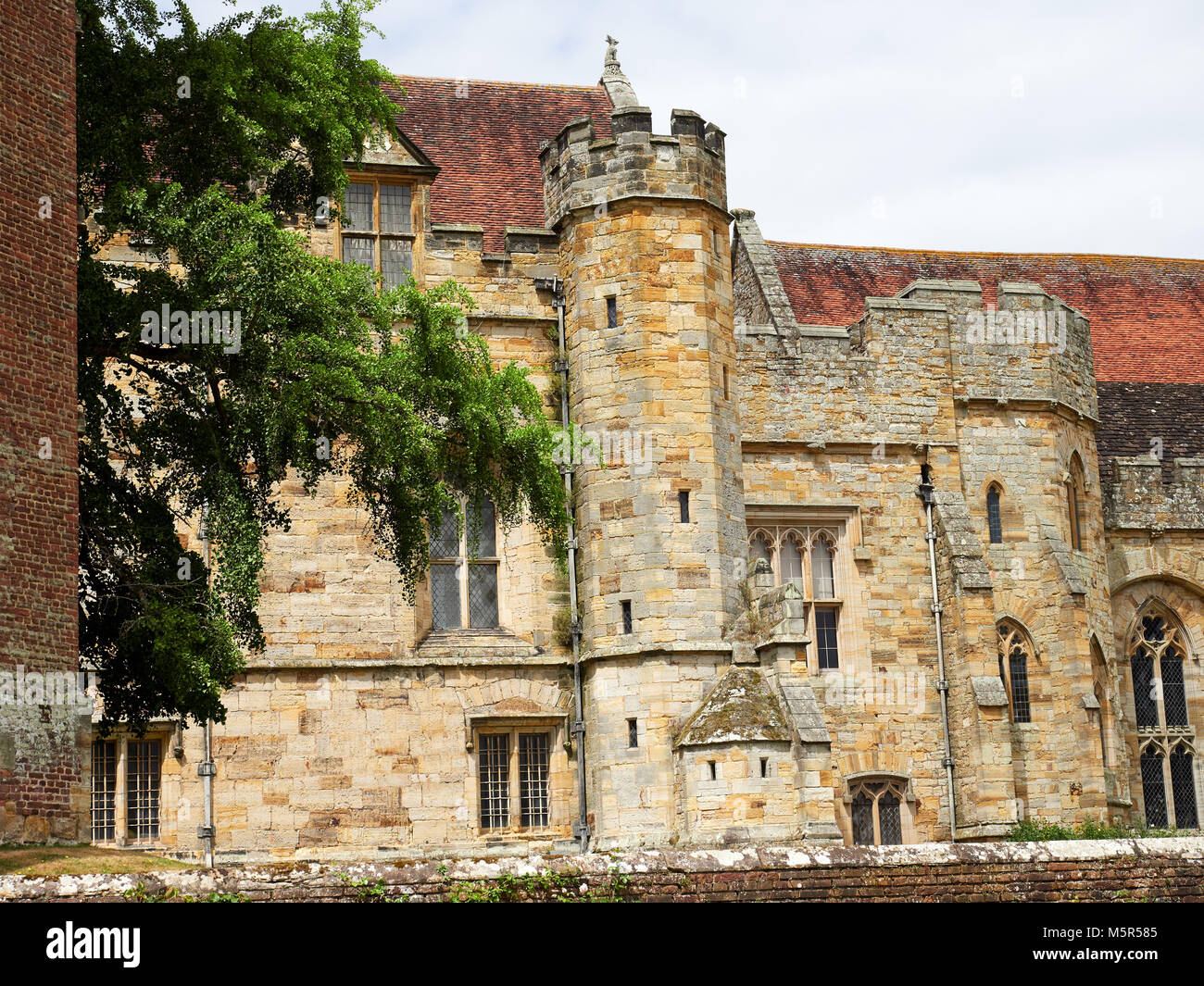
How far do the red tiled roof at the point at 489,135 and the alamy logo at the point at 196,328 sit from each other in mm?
8300

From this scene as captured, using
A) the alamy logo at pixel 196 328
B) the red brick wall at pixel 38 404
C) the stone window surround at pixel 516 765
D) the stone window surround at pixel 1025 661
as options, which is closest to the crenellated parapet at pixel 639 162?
the stone window surround at pixel 516 765

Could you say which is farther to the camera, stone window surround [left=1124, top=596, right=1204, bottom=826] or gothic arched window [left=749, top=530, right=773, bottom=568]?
stone window surround [left=1124, top=596, right=1204, bottom=826]

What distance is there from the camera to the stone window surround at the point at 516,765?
69.9ft

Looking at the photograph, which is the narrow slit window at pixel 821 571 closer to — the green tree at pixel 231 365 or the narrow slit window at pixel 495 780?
the narrow slit window at pixel 495 780

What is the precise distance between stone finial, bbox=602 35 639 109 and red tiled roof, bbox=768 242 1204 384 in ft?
15.0

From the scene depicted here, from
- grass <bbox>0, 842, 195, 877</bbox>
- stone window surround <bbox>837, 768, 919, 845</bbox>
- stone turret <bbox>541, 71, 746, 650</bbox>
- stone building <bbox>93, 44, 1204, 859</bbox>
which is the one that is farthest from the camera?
stone window surround <bbox>837, 768, 919, 845</bbox>

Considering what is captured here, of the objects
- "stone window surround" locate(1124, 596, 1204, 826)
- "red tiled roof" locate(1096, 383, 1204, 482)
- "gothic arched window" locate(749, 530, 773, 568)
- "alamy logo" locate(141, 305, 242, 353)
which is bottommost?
"stone window surround" locate(1124, 596, 1204, 826)

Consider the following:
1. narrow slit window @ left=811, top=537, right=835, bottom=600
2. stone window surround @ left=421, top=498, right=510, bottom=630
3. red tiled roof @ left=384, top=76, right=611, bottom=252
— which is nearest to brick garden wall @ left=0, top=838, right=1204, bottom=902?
stone window surround @ left=421, top=498, right=510, bottom=630

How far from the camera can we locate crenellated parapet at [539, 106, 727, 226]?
22.2 meters

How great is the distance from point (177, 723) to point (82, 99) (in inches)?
295

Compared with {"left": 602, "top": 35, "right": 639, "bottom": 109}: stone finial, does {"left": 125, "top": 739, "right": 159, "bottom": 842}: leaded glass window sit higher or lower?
lower

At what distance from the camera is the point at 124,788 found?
67.6 ft

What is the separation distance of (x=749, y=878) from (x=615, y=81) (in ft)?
64.2

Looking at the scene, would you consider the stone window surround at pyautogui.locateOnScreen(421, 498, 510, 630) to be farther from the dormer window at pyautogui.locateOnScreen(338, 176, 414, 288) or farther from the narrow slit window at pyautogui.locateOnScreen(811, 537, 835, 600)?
the narrow slit window at pyautogui.locateOnScreen(811, 537, 835, 600)
